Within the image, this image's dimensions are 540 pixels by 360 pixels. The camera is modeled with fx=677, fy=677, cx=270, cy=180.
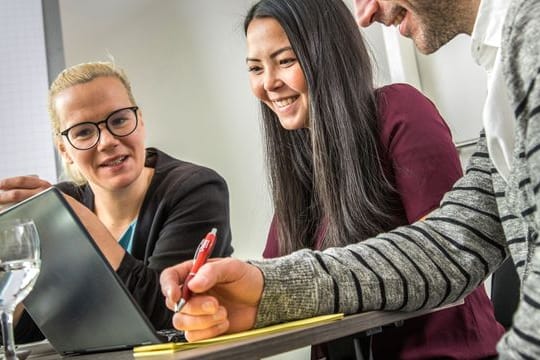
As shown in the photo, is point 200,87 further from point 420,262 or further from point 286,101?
point 420,262

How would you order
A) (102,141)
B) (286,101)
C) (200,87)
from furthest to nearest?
(200,87)
(102,141)
(286,101)

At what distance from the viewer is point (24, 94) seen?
7.21ft

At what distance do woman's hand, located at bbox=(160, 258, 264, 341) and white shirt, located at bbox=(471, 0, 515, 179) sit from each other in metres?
0.31

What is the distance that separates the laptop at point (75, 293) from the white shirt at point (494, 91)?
436 mm

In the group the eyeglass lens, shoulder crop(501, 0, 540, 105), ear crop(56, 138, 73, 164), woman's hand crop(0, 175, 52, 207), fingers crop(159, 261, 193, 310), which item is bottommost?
fingers crop(159, 261, 193, 310)

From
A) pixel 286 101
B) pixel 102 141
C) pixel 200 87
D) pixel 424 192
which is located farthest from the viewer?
pixel 200 87

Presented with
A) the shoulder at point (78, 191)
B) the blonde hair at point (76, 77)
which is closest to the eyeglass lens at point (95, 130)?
the blonde hair at point (76, 77)

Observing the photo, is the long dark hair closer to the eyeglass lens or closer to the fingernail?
the eyeglass lens

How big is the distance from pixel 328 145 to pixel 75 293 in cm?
68

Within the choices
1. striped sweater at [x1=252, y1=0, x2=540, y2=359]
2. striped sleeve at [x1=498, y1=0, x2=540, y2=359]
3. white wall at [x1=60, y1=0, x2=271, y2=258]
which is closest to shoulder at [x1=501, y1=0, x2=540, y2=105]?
striped sleeve at [x1=498, y1=0, x2=540, y2=359]

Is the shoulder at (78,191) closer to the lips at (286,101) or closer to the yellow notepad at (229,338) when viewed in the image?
the lips at (286,101)

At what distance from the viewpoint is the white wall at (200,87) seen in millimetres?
2520

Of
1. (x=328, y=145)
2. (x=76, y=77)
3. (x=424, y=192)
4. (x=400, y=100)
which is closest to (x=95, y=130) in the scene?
(x=76, y=77)

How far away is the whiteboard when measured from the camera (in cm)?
214
